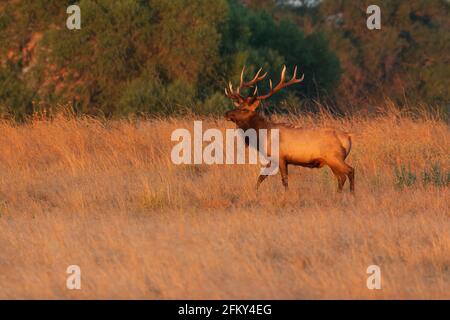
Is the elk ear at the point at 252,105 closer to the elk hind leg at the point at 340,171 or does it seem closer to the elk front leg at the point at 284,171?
the elk front leg at the point at 284,171

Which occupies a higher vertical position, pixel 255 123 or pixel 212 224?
pixel 255 123

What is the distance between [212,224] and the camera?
797cm

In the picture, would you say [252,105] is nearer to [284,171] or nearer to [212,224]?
[284,171]

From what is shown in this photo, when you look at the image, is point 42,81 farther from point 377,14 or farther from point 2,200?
point 377,14

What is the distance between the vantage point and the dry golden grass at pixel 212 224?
600cm

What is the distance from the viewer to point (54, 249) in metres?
7.03

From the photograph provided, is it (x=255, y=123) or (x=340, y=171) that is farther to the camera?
(x=255, y=123)

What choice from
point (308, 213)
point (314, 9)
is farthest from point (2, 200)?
point (314, 9)

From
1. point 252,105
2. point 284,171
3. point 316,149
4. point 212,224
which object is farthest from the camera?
point 252,105

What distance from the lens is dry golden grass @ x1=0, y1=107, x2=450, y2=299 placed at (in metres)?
6.00

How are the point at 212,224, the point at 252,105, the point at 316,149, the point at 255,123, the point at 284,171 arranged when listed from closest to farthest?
the point at 212,224
the point at 316,149
the point at 284,171
the point at 255,123
the point at 252,105

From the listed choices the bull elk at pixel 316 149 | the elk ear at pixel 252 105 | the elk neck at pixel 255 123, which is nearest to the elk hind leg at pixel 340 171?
the bull elk at pixel 316 149

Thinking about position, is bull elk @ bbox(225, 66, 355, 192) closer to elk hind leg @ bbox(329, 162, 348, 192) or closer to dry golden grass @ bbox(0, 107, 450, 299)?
elk hind leg @ bbox(329, 162, 348, 192)

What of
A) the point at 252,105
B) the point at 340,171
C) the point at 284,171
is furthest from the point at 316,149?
the point at 252,105
